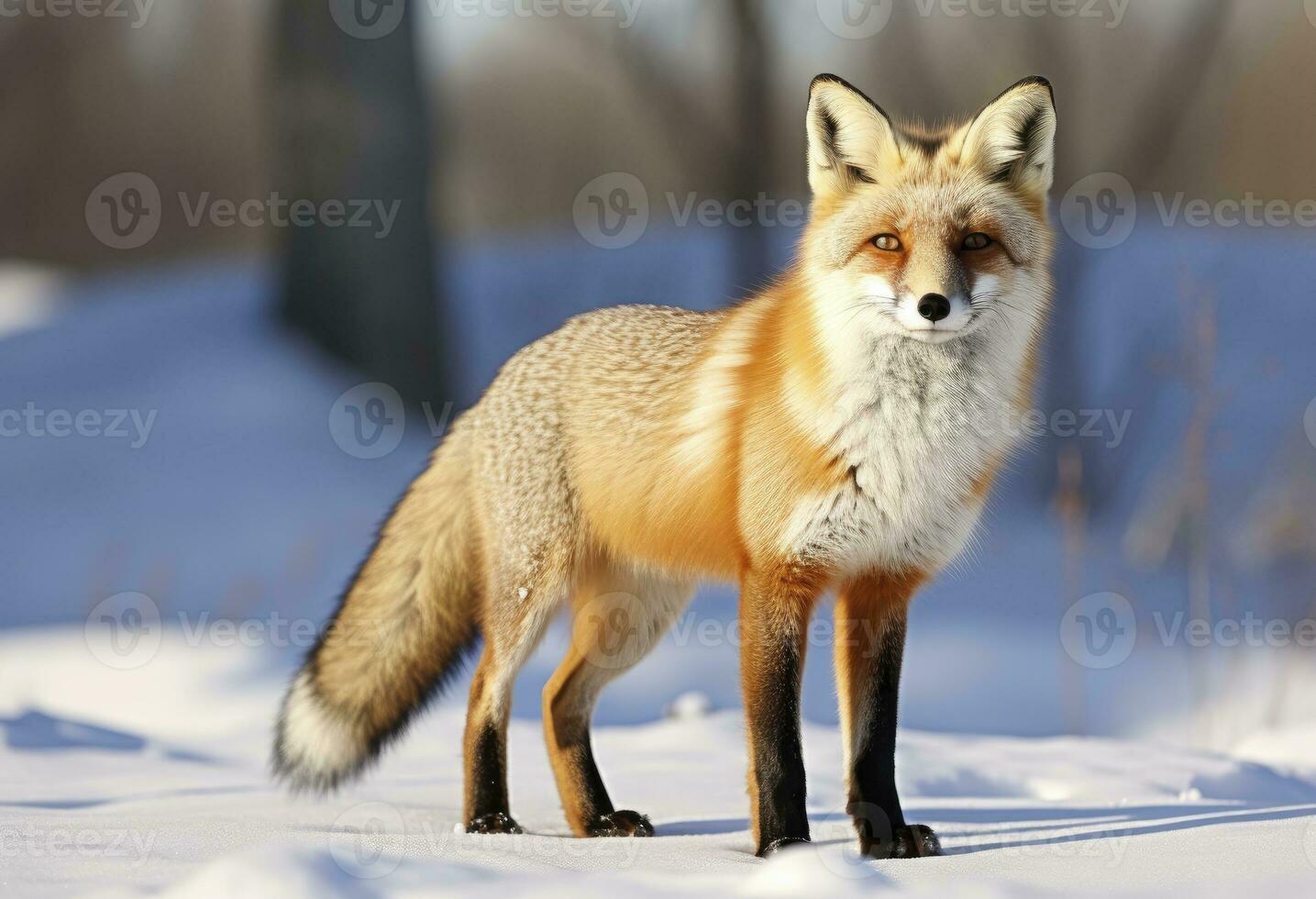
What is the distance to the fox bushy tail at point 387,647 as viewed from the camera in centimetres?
386

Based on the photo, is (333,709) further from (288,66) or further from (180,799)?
(288,66)

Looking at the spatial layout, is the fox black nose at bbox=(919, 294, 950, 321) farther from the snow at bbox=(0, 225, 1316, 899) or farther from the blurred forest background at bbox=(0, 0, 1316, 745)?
the blurred forest background at bbox=(0, 0, 1316, 745)

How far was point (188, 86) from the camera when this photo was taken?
14.0m

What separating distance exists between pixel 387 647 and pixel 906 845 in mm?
1651
